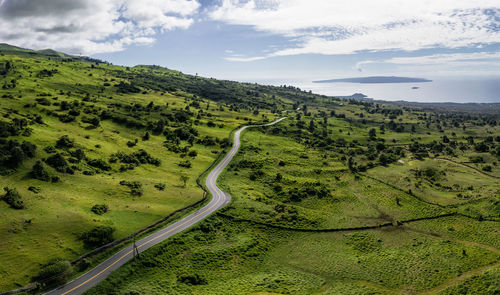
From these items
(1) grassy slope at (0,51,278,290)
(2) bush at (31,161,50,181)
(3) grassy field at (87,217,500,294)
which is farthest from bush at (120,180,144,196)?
(3) grassy field at (87,217,500,294)

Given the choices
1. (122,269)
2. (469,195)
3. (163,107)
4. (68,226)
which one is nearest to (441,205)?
(469,195)

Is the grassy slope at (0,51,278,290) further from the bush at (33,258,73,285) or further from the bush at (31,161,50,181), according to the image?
the bush at (33,258,73,285)

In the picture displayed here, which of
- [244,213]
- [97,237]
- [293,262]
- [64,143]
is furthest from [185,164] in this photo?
[293,262]

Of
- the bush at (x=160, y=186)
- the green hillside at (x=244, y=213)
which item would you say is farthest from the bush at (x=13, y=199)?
the bush at (x=160, y=186)

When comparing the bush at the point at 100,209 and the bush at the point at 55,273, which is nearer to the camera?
the bush at the point at 55,273

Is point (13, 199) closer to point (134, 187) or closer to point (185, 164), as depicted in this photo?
point (134, 187)

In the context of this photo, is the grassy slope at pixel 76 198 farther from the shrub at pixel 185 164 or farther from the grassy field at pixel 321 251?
the grassy field at pixel 321 251
